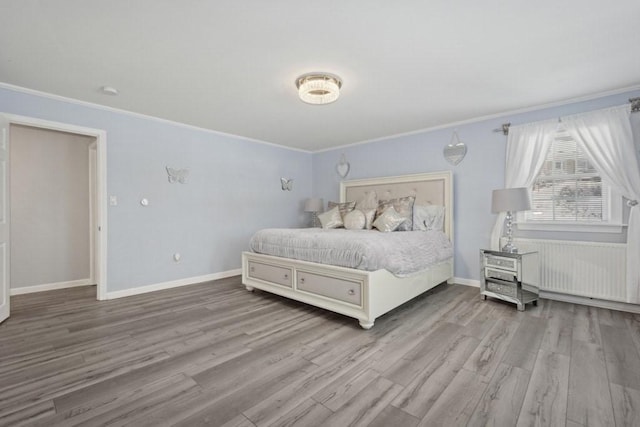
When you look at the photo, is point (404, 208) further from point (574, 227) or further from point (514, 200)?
point (574, 227)

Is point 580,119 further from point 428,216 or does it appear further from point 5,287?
point 5,287

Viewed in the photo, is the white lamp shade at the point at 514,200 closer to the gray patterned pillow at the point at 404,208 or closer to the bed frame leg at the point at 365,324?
the gray patterned pillow at the point at 404,208

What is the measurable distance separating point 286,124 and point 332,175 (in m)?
1.78

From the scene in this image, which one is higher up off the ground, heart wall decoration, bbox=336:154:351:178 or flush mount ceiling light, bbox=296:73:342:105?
flush mount ceiling light, bbox=296:73:342:105

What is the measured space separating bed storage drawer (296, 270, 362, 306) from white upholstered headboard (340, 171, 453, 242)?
2.14m

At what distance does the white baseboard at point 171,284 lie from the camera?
3581 mm

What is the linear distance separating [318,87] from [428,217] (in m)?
2.44

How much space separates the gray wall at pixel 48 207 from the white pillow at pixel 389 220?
172 inches

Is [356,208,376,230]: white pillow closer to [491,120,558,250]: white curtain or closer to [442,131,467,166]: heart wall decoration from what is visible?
[442,131,467,166]: heart wall decoration

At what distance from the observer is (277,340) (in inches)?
93.4

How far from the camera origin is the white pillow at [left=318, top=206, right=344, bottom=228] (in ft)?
14.3

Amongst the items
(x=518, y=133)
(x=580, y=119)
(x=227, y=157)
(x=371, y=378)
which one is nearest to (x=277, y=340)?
(x=371, y=378)


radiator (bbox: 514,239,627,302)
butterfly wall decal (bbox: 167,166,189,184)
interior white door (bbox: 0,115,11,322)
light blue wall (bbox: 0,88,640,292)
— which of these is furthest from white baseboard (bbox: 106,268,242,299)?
radiator (bbox: 514,239,627,302)

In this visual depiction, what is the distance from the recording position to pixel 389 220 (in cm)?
389
